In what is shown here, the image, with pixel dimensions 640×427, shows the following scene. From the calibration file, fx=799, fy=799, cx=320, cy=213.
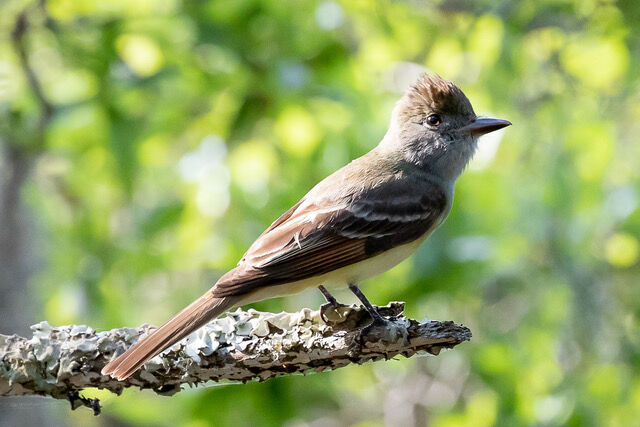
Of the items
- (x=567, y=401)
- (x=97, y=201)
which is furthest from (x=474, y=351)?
(x=97, y=201)

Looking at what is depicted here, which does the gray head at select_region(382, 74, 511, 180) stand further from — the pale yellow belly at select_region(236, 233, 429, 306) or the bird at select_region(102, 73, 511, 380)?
the pale yellow belly at select_region(236, 233, 429, 306)

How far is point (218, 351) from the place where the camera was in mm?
3365

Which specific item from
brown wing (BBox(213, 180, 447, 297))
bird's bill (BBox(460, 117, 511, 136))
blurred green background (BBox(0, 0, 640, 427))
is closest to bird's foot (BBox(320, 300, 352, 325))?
brown wing (BBox(213, 180, 447, 297))

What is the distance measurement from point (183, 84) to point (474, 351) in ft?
12.0

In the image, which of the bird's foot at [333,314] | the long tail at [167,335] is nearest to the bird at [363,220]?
the long tail at [167,335]

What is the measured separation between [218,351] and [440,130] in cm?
246

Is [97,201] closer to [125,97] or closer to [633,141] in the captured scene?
[125,97]

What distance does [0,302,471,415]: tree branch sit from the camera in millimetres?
3301

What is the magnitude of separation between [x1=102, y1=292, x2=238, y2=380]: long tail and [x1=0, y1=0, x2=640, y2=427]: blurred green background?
8.68 feet

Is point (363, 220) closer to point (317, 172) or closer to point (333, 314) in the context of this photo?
point (333, 314)

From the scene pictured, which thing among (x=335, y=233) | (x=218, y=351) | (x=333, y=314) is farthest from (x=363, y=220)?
(x=218, y=351)

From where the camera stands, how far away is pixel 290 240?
14.3ft

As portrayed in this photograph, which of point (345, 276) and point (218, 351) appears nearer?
point (218, 351)

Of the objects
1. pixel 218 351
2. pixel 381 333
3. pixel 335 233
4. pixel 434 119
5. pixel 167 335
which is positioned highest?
pixel 434 119
